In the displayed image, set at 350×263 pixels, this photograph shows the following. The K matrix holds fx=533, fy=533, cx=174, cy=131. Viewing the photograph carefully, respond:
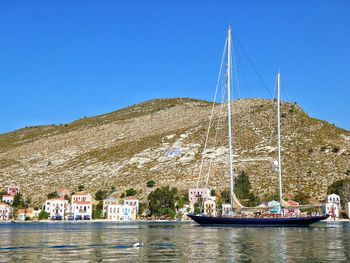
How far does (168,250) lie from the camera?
34594 mm

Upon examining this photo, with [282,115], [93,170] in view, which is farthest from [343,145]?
[93,170]

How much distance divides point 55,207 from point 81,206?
315 inches

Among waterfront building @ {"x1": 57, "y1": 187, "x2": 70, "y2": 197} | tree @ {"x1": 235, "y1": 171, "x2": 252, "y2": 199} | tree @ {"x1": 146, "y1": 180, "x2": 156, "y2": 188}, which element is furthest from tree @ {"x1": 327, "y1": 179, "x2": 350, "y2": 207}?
waterfront building @ {"x1": 57, "y1": 187, "x2": 70, "y2": 197}

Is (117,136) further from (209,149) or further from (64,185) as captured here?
(209,149)

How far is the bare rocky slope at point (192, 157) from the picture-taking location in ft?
421

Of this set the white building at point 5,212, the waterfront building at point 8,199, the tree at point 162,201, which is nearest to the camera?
the tree at point 162,201

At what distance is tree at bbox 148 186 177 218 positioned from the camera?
124 m

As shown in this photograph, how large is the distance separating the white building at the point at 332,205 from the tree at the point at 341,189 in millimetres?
2133

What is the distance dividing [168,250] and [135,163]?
381 feet

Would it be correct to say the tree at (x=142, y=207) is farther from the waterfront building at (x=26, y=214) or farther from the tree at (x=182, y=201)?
the waterfront building at (x=26, y=214)

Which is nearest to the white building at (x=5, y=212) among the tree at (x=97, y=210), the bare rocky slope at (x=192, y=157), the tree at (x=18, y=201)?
the tree at (x=18, y=201)

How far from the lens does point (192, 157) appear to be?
480 ft

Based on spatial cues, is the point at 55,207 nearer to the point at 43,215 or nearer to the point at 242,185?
the point at 43,215

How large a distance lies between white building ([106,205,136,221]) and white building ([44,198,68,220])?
13567 millimetres
